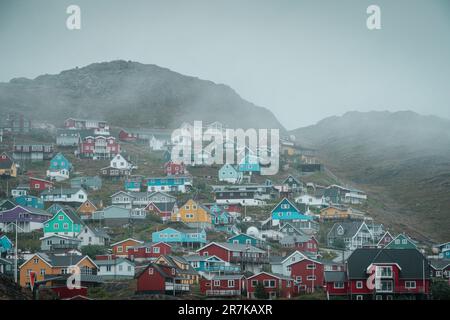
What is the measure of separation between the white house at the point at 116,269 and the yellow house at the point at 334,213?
75.6ft

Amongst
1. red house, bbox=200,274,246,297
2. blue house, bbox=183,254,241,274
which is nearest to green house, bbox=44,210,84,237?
blue house, bbox=183,254,241,274

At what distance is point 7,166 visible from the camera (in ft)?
236

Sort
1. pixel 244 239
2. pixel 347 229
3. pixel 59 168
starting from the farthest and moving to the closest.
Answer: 1. pixel 59 168
2. pixel 347 229
3. pixel 244 239

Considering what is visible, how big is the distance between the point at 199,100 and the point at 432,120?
43965 mm

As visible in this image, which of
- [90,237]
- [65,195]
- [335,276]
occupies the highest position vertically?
[65,195]

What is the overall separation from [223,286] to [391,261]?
26.3 feet

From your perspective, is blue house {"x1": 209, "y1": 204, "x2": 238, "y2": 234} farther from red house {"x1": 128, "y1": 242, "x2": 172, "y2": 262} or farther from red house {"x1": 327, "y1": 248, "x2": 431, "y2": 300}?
red house {"x1": 327, "y1": 248, "x2": 431, "y2": 300}

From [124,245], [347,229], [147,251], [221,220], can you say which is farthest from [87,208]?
[347,229]

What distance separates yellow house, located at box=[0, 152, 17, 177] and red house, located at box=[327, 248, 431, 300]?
4175 centimetres

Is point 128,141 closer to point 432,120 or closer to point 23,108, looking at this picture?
point 23,108

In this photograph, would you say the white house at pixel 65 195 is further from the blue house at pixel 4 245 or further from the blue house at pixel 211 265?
the blue house at pixel 211 265

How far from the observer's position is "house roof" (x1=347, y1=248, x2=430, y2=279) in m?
37.4

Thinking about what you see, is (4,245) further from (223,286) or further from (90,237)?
(223,286)

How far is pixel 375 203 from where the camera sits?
74.1 metres
